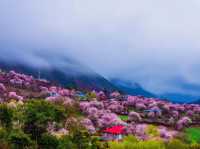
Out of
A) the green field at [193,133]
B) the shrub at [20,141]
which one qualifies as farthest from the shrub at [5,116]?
the green field at [193,133]

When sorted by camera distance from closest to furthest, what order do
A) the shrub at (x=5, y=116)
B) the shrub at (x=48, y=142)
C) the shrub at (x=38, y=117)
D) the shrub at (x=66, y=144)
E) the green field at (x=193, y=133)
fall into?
the shrub at (x=66, y=144) → the shrub at (x=48, y=142) → the shrub at (x=38, y=117) → the shrub at (x=5, y=116) → the green field at (x=193, y=133)

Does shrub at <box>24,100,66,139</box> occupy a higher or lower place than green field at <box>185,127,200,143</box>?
lower

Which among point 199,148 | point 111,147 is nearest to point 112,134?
point 199,148

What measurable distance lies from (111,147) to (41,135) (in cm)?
862

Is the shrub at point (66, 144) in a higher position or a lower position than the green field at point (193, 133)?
lower

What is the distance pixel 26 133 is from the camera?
111ft

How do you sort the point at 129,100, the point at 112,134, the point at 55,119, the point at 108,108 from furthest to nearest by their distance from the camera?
the point at 129,100 < the point at 108,108 < the point at 112,134 < the point at 55,119

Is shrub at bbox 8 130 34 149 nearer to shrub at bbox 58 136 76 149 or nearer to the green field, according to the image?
shrub at bbox 58 136 76 149

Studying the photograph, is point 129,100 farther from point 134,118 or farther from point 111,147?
point 111,147

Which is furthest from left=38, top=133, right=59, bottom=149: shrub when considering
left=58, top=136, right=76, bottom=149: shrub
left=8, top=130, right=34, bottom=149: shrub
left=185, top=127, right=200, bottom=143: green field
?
left=185, top=127, right=200, bottom=143: green field

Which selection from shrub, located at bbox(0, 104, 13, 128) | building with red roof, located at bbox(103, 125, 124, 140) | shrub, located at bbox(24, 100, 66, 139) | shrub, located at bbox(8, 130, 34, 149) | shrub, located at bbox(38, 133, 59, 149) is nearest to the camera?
shrub, located at bbox(8, 130, 34, 149)

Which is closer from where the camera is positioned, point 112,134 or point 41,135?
point 41,135

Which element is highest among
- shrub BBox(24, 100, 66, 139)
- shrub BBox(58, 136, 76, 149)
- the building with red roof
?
the building with red roof

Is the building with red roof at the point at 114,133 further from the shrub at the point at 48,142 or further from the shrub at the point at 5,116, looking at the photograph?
the shrub at the point at 48,142
